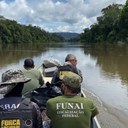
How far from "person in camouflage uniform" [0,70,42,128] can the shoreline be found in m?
4.99

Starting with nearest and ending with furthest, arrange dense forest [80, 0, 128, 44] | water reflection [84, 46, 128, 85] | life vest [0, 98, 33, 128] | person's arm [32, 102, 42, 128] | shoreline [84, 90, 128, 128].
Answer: life vest [0, 98, 33, 128] < person's arm [32, 102, 42, 128] < shoreline [84, 90, 128, 128] < water reflection [84, 46, 128, 85] < dense forest [80, 0, 128, 44]

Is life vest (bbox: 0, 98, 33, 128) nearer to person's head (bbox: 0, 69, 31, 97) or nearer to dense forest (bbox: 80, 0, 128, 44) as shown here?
person's head (bbox: 0, 69, 31, 97)

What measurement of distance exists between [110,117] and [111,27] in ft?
289

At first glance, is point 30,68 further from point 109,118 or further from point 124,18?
point 124,18

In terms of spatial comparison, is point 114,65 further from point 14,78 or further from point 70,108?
point 14,78

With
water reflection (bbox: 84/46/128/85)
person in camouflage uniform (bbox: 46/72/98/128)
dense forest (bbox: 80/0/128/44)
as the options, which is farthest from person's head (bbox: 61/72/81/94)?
dense forest (bbox: 80/0/128/44)

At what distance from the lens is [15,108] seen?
12.3ft

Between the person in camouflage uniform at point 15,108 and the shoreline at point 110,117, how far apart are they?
16.4 ft

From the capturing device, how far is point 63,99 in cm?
418

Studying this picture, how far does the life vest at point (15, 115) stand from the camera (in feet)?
12.3

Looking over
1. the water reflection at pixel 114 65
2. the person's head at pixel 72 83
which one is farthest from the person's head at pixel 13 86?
the water reflection at pixel 114 65

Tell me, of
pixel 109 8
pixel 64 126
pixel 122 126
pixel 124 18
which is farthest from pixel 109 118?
pixel 109 8

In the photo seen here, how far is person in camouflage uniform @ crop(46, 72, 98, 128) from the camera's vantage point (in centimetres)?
410

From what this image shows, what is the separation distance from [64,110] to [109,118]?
5.49 m
